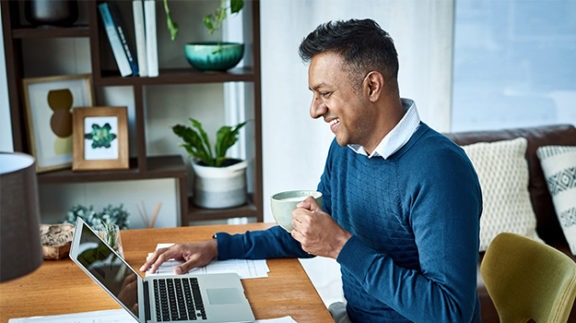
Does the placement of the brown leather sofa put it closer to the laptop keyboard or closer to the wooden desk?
the wooden desk

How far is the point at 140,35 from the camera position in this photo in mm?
2812

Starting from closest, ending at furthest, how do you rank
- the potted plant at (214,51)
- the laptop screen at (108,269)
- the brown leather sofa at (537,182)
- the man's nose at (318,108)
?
the laptop screen at (108,269) < the man's nose at (318,108) < the potted plant at (214,51) < the brown leather sofa at (537,182)

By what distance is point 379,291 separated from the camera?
159 cm

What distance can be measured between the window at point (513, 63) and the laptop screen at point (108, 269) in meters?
2.37

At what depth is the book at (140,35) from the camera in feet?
9.15

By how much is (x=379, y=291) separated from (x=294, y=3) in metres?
1.79

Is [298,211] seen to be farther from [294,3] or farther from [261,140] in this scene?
[294,3]

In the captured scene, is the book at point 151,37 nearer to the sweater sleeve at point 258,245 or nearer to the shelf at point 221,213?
the shelf at point 221,213

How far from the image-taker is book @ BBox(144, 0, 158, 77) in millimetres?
2785

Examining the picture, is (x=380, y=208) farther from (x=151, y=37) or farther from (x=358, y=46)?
(x=151, y=37)

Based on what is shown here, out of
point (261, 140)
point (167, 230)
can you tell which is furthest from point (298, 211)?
point (261, 140)

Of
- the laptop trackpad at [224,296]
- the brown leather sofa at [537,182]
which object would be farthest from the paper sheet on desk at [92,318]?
the brown leather sofa at [537,182]

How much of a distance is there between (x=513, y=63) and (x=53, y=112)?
7.10 feet

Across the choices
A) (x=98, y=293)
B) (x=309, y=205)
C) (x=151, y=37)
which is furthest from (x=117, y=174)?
(x=309, y=205)
